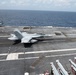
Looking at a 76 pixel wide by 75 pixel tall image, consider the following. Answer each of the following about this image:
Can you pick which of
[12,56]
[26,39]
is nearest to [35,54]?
[12,56]

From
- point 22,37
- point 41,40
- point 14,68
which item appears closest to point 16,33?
point 22,37

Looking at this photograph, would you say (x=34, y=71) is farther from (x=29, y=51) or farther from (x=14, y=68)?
(x=29, y=51)

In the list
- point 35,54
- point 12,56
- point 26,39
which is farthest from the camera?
point 26,39

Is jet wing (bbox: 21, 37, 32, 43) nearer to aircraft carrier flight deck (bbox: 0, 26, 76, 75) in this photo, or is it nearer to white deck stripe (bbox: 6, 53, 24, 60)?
aircraft carrier flight deck (bbox: 0, 26, 76, 75)

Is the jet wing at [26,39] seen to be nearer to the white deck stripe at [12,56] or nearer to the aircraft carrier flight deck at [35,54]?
the aircraft carrier flight deck at [35,54]

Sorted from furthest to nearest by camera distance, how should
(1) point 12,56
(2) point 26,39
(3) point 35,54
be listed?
(2) point 26,39 < (3) point 35,54 < (1) point 12,56

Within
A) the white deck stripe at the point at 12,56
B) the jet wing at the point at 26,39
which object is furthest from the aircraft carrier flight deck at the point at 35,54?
the jet wing at the point at 26,39

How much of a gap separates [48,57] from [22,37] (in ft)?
51.7

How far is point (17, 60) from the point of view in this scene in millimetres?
39375

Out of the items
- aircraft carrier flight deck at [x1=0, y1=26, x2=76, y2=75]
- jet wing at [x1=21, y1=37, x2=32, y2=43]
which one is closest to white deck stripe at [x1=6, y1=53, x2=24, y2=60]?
aircraft carrier flight deck at [x1=0, y1=26, x2=76, y2=75]

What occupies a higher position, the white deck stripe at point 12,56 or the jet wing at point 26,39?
the white deck stripe at point 12,56

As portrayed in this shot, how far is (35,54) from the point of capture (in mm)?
43531

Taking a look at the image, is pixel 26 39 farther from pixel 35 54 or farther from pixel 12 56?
pixel 12 56

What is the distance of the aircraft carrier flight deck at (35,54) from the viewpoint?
3456 cm
